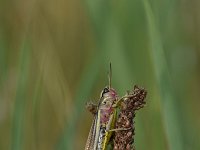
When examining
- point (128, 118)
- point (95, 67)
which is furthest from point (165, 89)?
point (95, 67)

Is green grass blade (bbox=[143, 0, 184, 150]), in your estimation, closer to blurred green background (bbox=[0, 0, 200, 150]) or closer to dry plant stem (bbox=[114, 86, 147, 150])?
blurred green background (bbox=[0, 0, 200, 150])

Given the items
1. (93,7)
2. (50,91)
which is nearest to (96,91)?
(50,91)

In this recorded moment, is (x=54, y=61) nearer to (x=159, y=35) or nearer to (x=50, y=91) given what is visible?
(x=50, y=91)

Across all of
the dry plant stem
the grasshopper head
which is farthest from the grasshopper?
the dry plant stem

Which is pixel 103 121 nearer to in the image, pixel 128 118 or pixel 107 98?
pixel 107 98

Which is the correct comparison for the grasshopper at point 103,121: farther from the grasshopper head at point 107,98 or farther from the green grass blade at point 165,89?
the green grass blade at point 165,89

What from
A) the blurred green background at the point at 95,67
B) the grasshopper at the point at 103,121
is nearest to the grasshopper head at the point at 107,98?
the grasshopper at the point at 103,121
